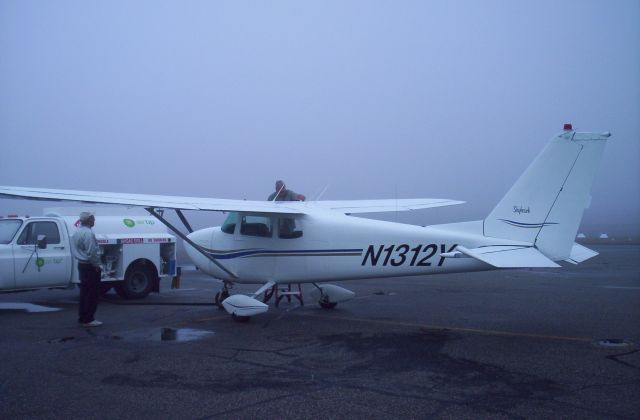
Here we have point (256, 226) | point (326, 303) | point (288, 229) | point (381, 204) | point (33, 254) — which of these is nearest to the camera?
point (288, 229)

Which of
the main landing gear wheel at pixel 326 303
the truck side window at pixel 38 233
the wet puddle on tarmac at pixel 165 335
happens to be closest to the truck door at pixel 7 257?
the truck side window at pixel 38 233

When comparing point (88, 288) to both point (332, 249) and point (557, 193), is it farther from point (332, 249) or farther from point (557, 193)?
point (557, 193)

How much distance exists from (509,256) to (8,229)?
10579 mm

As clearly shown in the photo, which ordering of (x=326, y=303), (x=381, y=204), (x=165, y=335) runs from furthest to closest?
1. (x=381, y=204)
2. (x=326, y=303)
3. (x=165, y=335)

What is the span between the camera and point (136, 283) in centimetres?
1462

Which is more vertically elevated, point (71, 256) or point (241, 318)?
point (71, 256)

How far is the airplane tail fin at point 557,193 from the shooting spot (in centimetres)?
889

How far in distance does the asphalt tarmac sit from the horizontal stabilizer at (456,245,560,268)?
1133mm

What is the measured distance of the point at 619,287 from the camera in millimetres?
15320

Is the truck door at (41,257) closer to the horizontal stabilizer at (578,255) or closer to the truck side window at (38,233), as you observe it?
the truck side window at (38,233)

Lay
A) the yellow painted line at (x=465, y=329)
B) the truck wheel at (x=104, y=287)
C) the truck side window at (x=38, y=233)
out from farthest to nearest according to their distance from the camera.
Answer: the truck wheel at (x=104, y=287), the truck side window at (x=38, y=233), the yellow painted line at (x=465, y=329)

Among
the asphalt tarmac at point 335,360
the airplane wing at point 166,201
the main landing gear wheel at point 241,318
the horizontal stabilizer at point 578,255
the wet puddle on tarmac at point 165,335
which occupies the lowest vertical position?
the wet puddle on tarmac at point 165,335

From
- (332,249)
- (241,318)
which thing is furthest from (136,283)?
(332,249)

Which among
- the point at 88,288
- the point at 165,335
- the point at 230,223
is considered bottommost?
the point at 165,335
